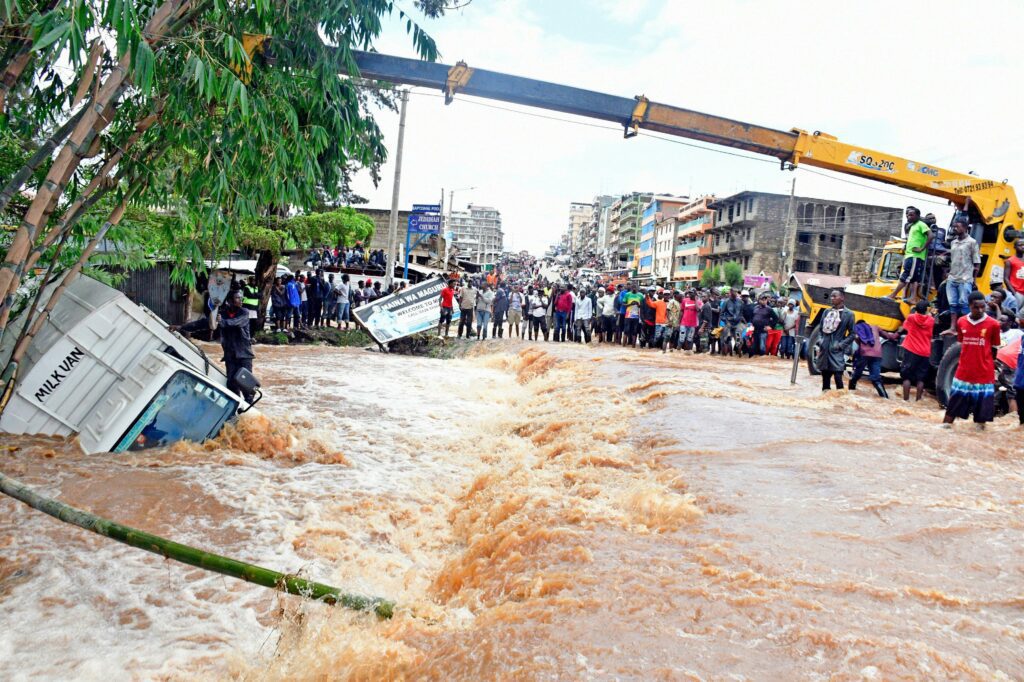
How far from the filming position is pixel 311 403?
36.9ft

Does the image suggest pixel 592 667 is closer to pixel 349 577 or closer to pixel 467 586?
pixel 467 586

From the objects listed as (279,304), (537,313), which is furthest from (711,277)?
(279,304)

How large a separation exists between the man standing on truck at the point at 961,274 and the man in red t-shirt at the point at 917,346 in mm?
352

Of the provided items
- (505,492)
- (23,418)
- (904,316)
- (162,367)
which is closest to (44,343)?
(23,418)

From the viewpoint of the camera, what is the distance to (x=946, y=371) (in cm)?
980

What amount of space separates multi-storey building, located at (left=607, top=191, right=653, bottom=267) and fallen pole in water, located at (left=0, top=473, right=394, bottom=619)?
95.5m

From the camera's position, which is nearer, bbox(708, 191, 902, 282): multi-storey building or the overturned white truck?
the overturned white truck

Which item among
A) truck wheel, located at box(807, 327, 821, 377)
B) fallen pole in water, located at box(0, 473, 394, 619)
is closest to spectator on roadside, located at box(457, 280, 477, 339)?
truck wheel, located at box(807, 327, 821, 377)

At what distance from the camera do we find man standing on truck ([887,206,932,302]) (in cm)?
1092

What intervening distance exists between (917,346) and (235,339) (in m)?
9.41

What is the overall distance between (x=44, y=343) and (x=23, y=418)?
770 millimetres

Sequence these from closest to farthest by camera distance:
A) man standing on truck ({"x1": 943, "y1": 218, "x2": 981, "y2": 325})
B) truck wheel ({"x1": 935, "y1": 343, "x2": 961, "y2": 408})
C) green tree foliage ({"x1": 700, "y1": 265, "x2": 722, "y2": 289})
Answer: truck wheel ({"x1": 935, "y1": 343, "x2": 961, "y2": 408}) → man standing on truck ({"x1": 943, "y1": 218, "x2": 981, "y2": 325}) → green tree foliage ({"x1": 700, "y1": 265, "x2": 722, "y2": 289})

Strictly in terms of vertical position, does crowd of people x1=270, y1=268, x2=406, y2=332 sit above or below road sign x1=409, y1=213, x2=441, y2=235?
below

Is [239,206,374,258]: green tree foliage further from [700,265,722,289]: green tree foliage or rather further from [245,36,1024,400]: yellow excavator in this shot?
[700,265,722,289]: green tree foliage
